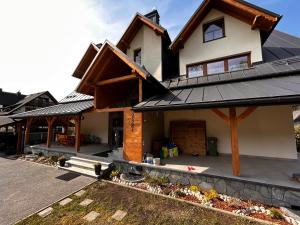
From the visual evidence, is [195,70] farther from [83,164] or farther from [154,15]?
[83,164]

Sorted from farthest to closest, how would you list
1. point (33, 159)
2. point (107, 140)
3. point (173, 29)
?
point (107, 140) < point (173, 29) < point (33, 159)

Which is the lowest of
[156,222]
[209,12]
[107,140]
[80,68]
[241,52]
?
[156,222]

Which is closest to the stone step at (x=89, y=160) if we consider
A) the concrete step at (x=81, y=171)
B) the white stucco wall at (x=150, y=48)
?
the concrete step at (x=81, y=171)

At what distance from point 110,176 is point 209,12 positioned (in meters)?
10.3

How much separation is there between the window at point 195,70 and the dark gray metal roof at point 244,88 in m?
0.88

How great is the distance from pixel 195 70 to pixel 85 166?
8.15 m

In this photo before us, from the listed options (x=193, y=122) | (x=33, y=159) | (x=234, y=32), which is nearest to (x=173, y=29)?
(x=234, y=32)

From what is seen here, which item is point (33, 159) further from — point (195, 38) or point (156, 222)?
point (195, 38)

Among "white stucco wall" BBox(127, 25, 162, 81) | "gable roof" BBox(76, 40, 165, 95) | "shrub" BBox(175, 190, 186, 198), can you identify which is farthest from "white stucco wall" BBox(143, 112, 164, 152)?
"shrub" BBox(175, 190, 186, 198)

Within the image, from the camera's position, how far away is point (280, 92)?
15.2 ft

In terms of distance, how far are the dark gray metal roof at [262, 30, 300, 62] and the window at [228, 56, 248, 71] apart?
0.89 meters

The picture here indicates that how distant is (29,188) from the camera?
6102mm

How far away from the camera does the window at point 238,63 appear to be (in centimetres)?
805

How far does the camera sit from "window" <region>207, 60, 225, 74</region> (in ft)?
27.9
